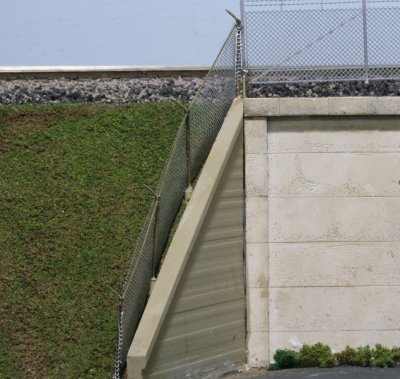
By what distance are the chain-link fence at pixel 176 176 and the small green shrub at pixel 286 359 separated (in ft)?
7.64

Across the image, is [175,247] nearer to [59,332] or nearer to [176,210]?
[176,210]

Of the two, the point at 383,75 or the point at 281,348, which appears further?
the point at 383,75

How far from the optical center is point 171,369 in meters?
13.0

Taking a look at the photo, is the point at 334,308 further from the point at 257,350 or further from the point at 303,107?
the point at 303,107

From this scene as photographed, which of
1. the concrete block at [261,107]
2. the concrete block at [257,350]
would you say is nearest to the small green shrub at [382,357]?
the concrete block at [257,350]

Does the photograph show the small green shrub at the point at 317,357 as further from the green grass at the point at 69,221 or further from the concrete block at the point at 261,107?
the concrete block at the point at 261,107

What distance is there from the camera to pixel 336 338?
579 inches

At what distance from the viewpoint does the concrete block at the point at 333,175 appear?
1490cm

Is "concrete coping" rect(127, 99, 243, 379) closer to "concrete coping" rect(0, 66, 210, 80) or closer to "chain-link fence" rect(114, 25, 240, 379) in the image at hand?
"chain-link fence" rect(114, 25, 240, 379)

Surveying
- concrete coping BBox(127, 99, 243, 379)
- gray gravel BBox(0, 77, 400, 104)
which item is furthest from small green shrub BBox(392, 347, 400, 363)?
gray gravel BBox(0, 77, 400, 104)

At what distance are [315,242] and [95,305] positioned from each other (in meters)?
3.52

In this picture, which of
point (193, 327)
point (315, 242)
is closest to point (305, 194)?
point (315, 242)

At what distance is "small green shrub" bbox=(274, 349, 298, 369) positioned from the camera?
47.0 ft

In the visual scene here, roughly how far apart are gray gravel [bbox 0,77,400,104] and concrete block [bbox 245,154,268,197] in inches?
55.5
